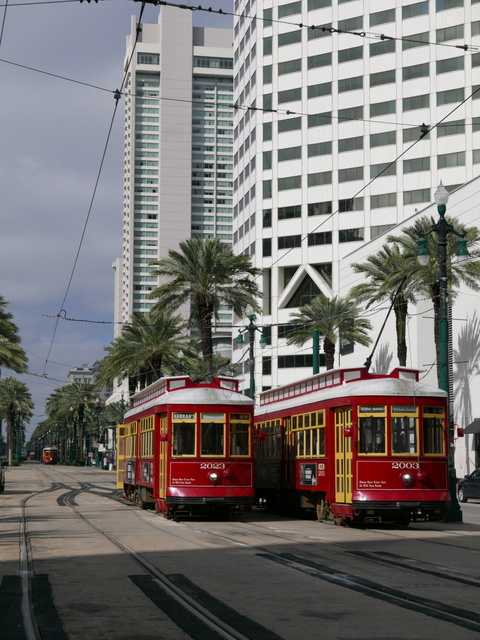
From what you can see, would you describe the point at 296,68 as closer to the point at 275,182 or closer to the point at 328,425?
the point at 275,182

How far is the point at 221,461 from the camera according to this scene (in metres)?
22.8

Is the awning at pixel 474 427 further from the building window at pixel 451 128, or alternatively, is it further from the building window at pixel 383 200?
the building window at pixel 451 128

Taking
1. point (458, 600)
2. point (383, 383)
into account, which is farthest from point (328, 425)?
point (458, 600)

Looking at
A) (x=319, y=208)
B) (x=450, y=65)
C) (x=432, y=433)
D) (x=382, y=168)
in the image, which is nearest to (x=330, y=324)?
(x=382, y=168)

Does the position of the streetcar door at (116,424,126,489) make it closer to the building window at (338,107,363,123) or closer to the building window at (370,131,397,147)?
the building window at (370,131,397,147)

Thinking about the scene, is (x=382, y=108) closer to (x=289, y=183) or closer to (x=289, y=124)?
(x=289, y=124)

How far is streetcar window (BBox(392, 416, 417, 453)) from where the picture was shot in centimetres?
2006

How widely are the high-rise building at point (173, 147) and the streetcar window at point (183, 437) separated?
157062 millimetres

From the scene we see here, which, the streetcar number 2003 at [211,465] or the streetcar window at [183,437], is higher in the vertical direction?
the streetcar window at [183,437]

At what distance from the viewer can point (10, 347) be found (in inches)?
1890

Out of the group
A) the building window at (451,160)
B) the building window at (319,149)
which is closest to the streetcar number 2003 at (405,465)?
the building window at (451,160)

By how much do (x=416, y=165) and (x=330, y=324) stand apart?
1084 inches

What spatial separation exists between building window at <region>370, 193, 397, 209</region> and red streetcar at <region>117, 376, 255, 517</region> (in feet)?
191

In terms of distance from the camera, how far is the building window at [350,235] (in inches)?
3209
